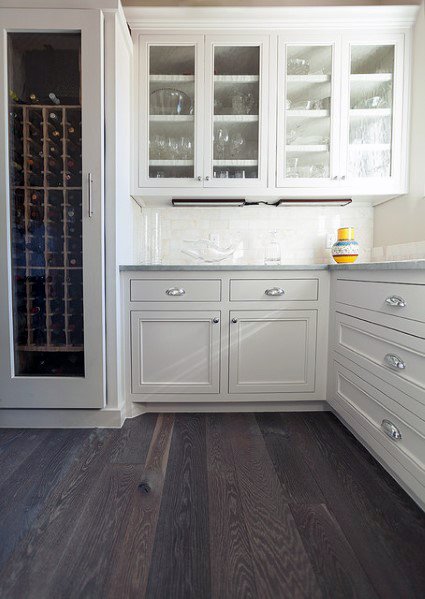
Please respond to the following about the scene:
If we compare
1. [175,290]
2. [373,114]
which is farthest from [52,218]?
[373,114]

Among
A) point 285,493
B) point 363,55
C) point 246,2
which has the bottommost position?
point 285,493

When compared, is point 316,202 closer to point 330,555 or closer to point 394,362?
point 394,362

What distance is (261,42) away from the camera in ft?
6.59

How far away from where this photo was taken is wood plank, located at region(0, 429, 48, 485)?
1423mm

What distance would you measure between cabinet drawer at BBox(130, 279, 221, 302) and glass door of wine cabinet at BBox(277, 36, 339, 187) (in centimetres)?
83

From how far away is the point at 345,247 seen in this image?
7.10 ft

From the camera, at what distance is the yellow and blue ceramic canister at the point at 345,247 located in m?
2.16

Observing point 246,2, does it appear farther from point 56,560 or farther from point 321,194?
point 56,560

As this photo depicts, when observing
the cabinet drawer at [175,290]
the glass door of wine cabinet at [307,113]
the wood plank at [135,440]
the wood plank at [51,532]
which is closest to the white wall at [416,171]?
the glass door of wine cabinet at [307,113]

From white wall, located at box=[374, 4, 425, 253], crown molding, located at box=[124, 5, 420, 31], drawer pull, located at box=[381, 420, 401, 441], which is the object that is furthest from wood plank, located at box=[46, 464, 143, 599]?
crown molding, located at box=[124, 5, 420, 31]

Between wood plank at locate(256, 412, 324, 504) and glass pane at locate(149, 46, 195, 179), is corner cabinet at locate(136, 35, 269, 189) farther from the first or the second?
wood plank at locate(256, 412, 324, 504)

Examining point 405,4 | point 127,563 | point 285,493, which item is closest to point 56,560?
point 127,563

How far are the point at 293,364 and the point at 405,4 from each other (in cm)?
237

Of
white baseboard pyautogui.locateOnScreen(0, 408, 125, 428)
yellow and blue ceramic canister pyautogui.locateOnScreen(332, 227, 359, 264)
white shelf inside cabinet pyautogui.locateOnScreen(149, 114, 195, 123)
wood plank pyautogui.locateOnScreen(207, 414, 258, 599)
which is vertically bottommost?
wood plank pyautogui.locateOnScreen(207, 414, 258, 599)
